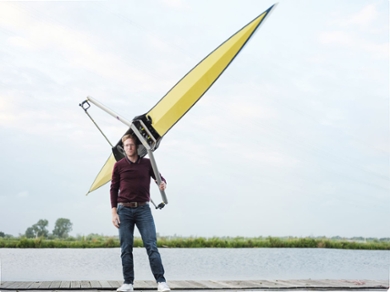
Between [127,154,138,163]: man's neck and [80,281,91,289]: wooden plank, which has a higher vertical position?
[127,154,138,163]: man's neck

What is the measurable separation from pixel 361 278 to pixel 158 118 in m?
2.72

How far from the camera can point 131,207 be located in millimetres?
3994

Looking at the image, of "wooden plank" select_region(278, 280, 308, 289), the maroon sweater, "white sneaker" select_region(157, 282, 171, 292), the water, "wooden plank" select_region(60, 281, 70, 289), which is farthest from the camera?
the water

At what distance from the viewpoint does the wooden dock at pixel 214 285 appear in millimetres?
4305

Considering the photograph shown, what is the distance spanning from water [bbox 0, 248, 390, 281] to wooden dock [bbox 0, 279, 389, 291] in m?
0.34

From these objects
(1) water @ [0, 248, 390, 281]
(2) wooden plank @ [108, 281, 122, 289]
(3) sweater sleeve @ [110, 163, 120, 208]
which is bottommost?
(2) wooden plank @ [108, 281, 122, 289]

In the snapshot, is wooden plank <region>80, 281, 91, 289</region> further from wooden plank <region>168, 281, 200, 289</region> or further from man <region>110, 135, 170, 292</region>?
wooden plank <region>168, 281, 200, 289</region>

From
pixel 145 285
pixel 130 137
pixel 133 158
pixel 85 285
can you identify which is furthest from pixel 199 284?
pixel 130 137

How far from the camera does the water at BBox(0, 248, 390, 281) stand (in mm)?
5305

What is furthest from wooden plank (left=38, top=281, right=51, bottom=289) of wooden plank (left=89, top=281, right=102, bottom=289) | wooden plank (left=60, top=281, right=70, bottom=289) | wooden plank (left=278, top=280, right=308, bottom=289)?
wooden plank (left=278, top=280, right=308, bottom=289)

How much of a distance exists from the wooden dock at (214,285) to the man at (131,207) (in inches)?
18.3

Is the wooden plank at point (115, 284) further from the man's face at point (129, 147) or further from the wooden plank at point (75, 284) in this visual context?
the man's face at point (129, 147)

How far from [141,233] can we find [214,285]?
98 centimetres

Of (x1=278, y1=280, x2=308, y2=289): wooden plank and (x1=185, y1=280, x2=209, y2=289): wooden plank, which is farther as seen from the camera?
(x1=278, y1=280, x2=308, y2=289): wooden plank
